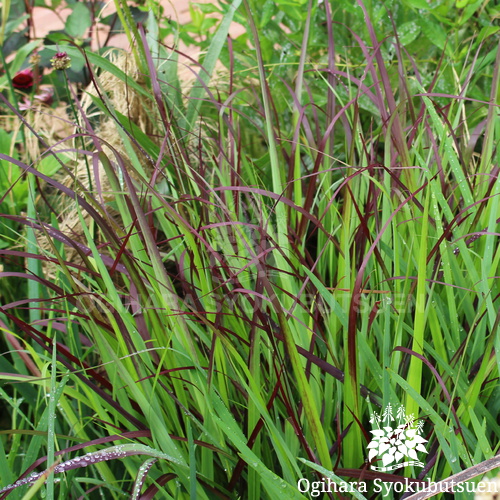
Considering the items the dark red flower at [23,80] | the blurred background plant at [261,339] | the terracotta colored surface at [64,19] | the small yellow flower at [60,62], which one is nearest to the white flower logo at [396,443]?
the blurred background plant at [261,339]

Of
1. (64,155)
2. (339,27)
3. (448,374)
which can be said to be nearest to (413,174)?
(448,374)

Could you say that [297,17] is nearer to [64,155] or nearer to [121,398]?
[64,155]

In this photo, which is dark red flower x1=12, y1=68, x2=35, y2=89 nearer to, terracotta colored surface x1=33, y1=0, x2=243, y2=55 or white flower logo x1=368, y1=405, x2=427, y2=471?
terracotta colored surface x1=33, y1=0, x2=243, y2=55

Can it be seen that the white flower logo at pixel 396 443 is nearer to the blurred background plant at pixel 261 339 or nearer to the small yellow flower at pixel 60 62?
the blurred background plant at pixel 261 339

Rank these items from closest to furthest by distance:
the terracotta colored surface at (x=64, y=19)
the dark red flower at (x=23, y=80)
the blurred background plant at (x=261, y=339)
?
1. the blurred background plant at (x=261, y=339)
2. the dark red flower at (x=23, y=80)
3. the terracotta colored surface at (x=64, y=19)

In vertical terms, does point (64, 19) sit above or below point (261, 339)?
above

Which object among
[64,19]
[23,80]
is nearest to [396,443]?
[23,80]

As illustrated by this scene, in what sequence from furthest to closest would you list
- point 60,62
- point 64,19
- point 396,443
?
point 64,19 < point 60,62 < point 396,443

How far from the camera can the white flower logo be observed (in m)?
0.61

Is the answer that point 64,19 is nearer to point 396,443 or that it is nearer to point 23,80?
point 23,80

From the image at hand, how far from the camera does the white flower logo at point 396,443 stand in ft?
2.02

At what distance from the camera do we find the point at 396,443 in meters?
0.62

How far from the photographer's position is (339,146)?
124cm

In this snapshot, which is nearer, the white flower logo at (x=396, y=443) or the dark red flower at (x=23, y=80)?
the white flower logo at (x=396, y=443)
